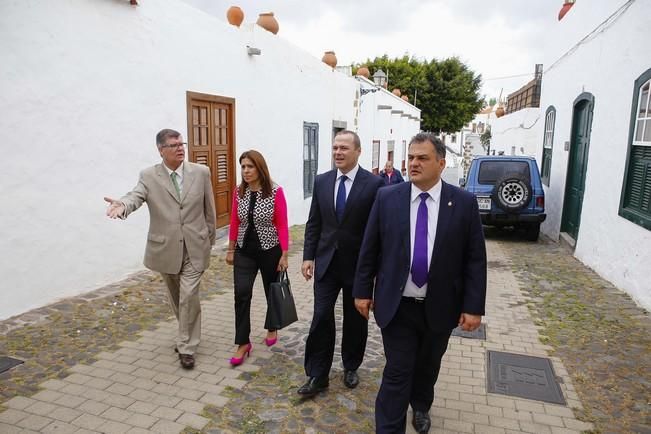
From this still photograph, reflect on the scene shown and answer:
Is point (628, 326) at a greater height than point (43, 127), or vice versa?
point (43, 127)

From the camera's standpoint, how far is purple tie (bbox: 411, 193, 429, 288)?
2736 millimetres

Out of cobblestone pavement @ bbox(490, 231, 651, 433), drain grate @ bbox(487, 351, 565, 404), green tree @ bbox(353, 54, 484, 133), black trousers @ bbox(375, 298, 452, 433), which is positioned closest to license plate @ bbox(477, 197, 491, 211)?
cobblestone pavement @ bbox(490, 231, 651, 433)

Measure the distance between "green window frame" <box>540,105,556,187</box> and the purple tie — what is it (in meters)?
10.3

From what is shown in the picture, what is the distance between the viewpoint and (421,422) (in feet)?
10.2

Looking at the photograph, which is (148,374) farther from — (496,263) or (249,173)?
(496,263)

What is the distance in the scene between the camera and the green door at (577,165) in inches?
344

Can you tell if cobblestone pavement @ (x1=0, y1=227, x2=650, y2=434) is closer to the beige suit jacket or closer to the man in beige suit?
the man in beige suit

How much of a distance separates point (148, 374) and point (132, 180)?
3046mm

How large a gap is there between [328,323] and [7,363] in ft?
8.49

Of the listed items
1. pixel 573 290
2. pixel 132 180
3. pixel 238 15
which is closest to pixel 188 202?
pixel 132 180

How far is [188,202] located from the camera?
3902 millimetres

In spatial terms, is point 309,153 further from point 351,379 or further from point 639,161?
point 351,379

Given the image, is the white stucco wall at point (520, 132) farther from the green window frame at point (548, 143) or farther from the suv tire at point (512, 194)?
the suv tire at point (512, 194)

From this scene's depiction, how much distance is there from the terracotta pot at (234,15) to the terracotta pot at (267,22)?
97 centimetres
